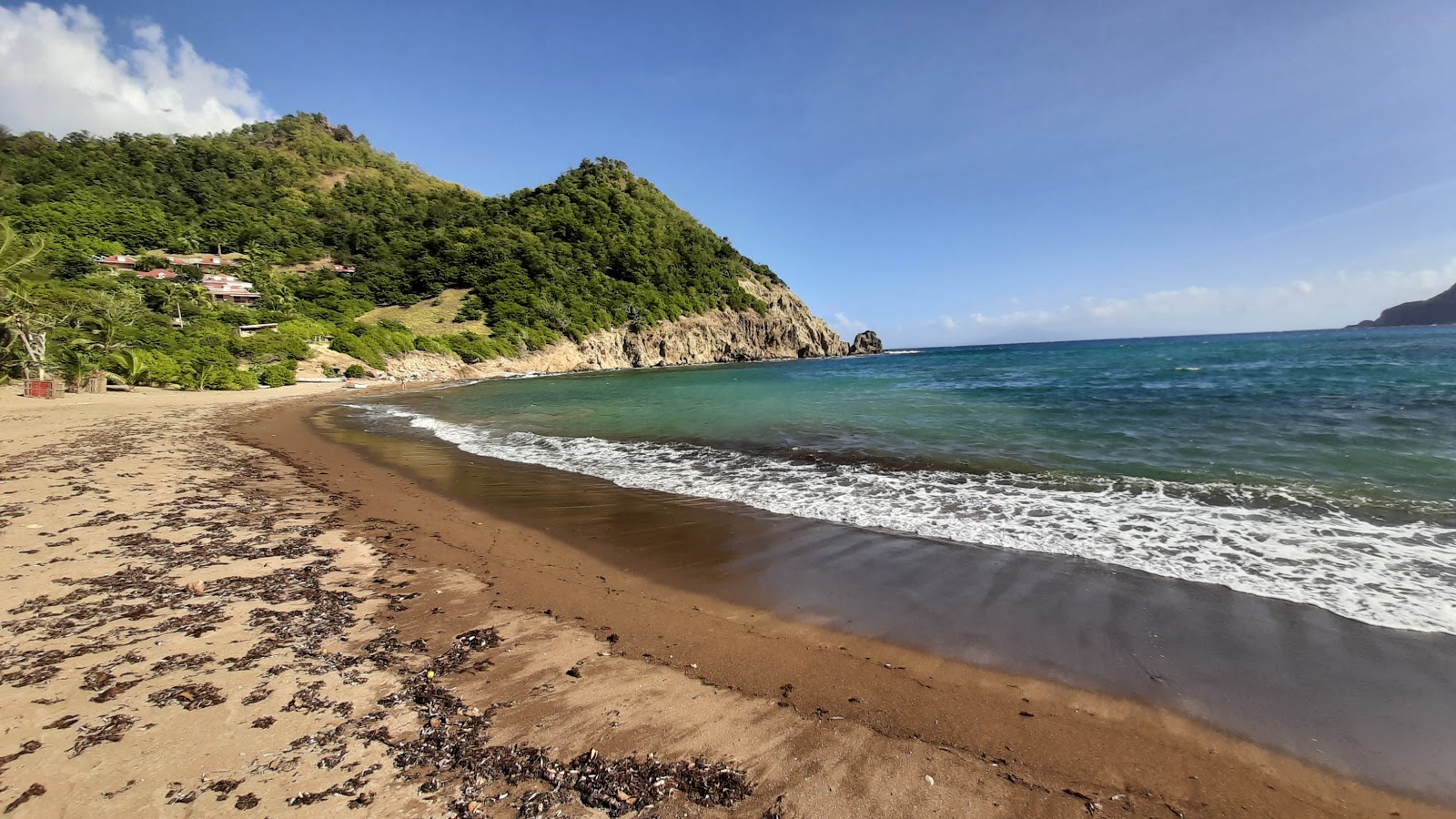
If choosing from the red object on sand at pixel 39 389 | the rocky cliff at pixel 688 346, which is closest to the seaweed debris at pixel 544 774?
the red object on sand at pixel 39 389

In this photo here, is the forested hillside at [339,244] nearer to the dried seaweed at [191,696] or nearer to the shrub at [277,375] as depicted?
the shrub at [277,375]

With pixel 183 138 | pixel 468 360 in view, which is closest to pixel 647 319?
pixel 468 360

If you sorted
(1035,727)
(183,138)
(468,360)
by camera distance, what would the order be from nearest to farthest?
(1035,727) → (468,360) → (183,138)

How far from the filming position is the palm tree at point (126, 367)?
24.9m

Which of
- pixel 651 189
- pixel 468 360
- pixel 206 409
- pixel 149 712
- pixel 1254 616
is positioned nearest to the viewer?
pixel 149 712

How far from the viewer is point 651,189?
336 feet

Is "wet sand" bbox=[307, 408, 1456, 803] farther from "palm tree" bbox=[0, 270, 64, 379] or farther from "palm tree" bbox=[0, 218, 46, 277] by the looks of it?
"palm tree" bbox=[0, 218, 46, 277]

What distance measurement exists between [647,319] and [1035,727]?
65718mm

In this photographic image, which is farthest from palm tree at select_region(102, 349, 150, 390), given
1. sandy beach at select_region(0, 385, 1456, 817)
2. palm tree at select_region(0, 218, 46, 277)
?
sandy beach at select_region(0, 385, 1456, 817)

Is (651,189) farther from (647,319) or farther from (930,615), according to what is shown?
(930,615)

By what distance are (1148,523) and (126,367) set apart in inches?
1570

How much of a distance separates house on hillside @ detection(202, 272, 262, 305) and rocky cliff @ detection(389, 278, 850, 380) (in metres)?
20.9

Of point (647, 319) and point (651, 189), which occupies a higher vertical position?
point (651, 189)

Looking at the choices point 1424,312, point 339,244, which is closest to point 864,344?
point 339,244
